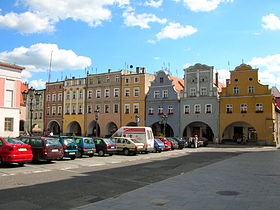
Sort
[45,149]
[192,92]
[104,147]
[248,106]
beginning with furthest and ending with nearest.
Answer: [192,92] < [248,106] < [104,147] < [45,149]

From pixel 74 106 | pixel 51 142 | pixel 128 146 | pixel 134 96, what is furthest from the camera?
pixel 74 106

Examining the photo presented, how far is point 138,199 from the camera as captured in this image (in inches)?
351

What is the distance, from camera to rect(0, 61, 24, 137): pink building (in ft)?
115

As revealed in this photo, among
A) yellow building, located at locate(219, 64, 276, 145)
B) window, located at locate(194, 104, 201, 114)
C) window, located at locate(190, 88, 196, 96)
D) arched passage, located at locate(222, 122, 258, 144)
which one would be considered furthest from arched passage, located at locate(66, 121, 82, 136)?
yellow building, located at locate(219, 64, 276, 145)

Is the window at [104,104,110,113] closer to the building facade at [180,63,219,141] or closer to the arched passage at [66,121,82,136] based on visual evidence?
the arched passage at [66,121,82,136]

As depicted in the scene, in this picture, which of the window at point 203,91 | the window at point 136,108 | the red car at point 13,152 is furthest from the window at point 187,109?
the red car at point 13,152

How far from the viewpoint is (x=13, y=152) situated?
15.0 metres

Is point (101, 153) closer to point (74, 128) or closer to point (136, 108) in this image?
point (136, 108)

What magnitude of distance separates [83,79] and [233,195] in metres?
55.4

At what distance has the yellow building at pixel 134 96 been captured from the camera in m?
54.1

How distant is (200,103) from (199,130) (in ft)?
18.6

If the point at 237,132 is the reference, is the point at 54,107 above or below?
above

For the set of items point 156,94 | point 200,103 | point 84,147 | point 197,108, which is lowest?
point 84,147

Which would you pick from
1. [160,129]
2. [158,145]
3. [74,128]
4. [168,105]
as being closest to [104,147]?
[158,145]
